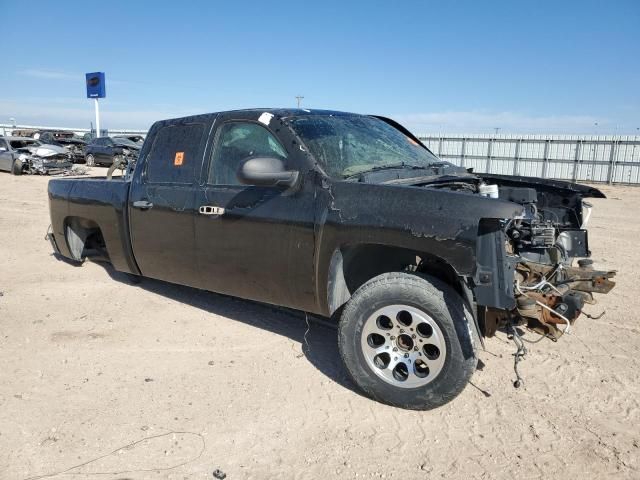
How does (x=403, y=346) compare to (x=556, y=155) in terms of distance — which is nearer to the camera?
(x=403, y=346)

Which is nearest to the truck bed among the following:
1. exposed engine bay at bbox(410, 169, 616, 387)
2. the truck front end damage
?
exposed engine bay at bbox(410, 169, 616, 387)

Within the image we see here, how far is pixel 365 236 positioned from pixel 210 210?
1412 millimetres

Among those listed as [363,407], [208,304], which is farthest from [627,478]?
[208,304]

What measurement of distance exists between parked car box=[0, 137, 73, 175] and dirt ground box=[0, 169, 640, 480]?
17.3m

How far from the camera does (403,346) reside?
10.7ft

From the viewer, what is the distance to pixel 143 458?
2783 mm

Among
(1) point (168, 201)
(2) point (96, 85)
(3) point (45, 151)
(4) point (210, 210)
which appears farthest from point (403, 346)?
(2) point (96, 85)

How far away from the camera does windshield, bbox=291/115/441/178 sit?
369cm

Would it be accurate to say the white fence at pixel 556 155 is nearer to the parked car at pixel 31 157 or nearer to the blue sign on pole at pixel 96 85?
the parked car at pixel 31 157

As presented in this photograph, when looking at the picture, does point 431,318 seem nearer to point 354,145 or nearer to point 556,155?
point 354,145

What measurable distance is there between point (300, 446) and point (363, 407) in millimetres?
560

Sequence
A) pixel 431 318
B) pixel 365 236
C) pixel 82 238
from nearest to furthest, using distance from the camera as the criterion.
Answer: pixel 431 318, pixel 365 236, pixel 82 238

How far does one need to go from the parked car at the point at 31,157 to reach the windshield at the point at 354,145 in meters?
19.4

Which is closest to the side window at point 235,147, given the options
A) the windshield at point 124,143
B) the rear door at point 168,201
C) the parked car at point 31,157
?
the rear door at point 168,201
